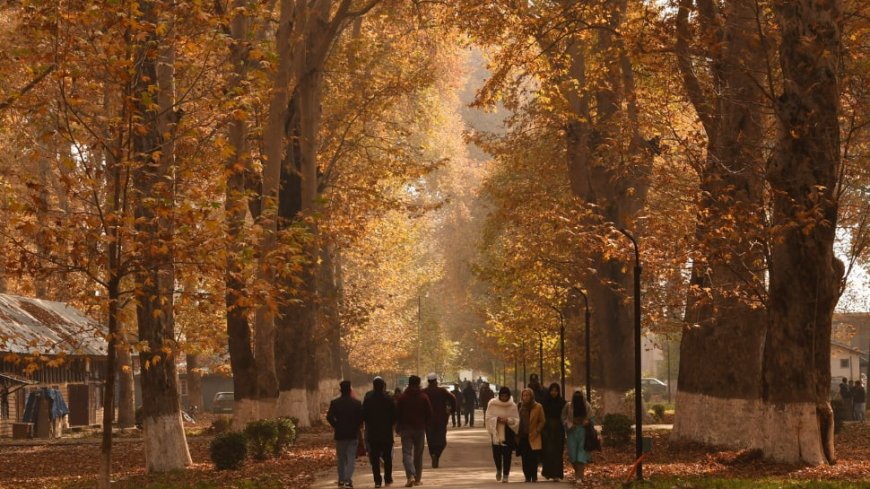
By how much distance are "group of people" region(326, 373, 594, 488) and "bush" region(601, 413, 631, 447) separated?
716 centimetres

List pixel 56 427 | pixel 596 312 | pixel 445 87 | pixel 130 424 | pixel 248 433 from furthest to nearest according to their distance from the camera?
pixel 445 87 < pixel 130 424 < pixel 56 427 < pixel 596 312 < pixel 248 433

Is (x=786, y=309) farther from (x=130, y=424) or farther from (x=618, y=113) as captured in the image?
(x=130, y=424)

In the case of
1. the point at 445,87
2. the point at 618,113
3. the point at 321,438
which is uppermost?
the point at 445,87

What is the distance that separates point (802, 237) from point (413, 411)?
681 centimetres

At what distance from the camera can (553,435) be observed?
822 inches

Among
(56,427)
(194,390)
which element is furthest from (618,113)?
(194,390)

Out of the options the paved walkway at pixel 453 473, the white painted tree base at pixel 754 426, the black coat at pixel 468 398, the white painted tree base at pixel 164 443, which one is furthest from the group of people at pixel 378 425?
→ the black coat at pixel 468 398

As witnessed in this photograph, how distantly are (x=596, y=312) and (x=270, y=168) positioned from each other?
14450mm

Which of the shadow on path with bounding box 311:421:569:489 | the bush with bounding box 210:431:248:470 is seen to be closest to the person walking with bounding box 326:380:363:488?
the shadow on path with bounding box 311:421:569:489

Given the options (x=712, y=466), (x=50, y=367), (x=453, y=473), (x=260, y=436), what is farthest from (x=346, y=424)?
(x=50, y=367)

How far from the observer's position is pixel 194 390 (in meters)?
63.3

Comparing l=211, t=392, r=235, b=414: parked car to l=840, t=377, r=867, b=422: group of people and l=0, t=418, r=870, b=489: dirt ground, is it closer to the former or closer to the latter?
l=840, t=377, r=867, b=422: group of people

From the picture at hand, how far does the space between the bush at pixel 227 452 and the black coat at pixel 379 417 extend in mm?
4857

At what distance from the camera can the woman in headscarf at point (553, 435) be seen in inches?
820
